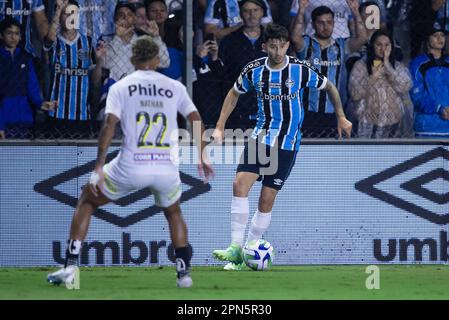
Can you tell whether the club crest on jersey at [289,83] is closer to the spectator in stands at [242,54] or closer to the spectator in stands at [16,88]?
the spectator in stands at [242,54]

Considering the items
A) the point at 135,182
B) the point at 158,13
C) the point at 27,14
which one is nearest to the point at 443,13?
the point at 158,13

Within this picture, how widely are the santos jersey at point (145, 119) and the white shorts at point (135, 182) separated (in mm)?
40

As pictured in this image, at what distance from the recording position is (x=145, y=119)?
8.60 meters

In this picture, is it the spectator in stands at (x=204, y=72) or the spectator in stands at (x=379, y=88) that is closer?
the spectator in stands at (x=204, y=72)

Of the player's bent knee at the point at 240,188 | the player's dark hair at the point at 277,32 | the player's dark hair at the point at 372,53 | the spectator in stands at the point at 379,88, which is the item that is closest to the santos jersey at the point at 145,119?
the player's dark hair at the point at 277,32

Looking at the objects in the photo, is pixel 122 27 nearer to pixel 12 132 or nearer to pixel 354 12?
pixel 12 132

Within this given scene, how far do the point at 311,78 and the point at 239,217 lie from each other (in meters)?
1.53

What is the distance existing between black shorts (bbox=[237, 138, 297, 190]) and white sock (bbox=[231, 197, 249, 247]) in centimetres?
29

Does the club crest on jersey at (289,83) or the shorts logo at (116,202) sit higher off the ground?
the club crest on jersey at (289,83)

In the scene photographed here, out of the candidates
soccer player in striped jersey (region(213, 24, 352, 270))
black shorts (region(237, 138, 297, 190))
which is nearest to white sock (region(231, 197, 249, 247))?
soccer player in striped jersey (region(213, 24, 352, 270))

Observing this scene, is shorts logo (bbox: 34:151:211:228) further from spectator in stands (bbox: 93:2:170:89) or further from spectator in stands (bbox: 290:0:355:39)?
spectator in stands (bbox: 290:0:355:39)

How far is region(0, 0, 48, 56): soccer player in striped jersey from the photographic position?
11.7 meters

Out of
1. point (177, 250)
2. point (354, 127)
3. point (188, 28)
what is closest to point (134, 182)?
point (177, 250)

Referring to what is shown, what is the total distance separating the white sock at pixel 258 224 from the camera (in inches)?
426
